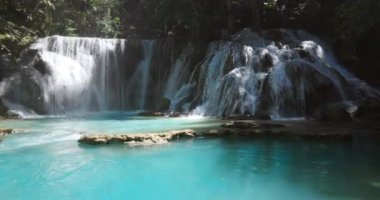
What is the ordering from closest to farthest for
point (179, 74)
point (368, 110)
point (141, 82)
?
point (368, 110), point (179, 74), point (141, 82)

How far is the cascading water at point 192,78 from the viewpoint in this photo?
1928 cm

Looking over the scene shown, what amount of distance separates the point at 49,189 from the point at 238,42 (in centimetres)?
1798

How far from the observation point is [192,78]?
2403 centimetres

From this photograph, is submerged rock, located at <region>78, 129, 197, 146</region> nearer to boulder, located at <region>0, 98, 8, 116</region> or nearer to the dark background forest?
the dark background forest

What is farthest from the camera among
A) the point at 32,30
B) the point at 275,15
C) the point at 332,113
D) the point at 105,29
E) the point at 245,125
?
the point at 105,29

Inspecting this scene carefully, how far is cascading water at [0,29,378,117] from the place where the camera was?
19.3 m

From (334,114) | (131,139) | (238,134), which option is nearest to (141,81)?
(334,114)

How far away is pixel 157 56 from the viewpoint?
2775 centimetres

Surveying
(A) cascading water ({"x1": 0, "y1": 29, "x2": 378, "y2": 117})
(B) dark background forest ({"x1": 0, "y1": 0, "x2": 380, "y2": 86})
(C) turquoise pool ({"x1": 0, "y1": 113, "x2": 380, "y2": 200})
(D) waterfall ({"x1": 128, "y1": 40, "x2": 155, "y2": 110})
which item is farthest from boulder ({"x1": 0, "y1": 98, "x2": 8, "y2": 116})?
(C) turquoise pool ({"x1": 0, "y1": 113, "x2": 380, "y2": 200})

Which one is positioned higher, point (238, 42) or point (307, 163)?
point (238, 42)

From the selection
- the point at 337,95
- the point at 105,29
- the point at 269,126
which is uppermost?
the point at 105,29

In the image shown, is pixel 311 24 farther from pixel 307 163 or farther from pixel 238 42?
pixel 307 163

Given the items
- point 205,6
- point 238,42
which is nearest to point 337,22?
point 238,42

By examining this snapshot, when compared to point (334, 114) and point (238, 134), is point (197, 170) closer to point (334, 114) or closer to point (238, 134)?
point (238, 134)
